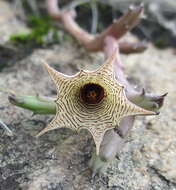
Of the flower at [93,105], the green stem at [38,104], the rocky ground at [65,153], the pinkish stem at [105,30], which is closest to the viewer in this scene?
the flower at [93,105]

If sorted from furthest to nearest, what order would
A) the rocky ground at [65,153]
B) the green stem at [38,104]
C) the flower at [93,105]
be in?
the green stem at [38,104] → the rocky ground at [65,153] → the flower at [93,105]

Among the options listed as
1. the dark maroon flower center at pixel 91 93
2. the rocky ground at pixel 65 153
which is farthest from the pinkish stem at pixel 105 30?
the dark maroon flower center at pixel 91 93

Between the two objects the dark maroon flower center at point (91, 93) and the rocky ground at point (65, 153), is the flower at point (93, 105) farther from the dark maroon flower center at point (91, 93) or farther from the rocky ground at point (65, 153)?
the rocky ground at point (65, 153)

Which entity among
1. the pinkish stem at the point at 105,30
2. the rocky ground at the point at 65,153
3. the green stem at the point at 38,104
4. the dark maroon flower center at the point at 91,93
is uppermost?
the pinkish stem at the point at 105,30

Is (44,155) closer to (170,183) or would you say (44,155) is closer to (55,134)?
(55,134)

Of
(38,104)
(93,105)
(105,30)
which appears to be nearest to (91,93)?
(93,105)

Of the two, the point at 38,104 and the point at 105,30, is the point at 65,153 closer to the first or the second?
the point at 38,104

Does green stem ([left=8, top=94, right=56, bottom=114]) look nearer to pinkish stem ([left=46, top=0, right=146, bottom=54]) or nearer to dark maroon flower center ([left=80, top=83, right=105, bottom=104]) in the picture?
dark maroon flower center ([left=80, top=83, right=105, bottom=104])

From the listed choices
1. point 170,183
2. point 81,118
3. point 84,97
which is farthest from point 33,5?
point 170,183

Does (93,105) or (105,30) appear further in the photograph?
(105,30)
